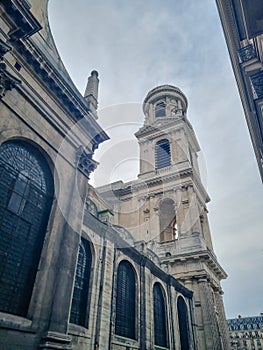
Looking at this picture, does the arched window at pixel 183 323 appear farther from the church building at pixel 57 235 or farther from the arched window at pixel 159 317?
the arched window at pixel 159 317

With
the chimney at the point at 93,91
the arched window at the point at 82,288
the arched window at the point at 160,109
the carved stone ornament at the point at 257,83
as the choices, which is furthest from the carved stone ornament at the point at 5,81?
the arched window at the point at 160,109

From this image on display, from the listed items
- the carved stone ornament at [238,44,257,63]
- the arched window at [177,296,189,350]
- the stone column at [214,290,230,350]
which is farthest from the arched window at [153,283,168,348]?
the carved stone ornament at [238,44,257,63]

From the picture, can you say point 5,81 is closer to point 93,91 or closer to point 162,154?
point 93,91

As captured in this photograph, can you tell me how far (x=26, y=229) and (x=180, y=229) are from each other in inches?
872

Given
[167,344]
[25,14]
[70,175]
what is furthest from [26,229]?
[167,344]

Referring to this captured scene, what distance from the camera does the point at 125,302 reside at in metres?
14.7

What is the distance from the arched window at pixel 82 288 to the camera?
11.3 metres

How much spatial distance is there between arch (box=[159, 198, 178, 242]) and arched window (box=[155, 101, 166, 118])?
613 inches

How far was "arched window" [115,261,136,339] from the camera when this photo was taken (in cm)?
1384

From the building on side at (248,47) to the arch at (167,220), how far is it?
65.0 feet

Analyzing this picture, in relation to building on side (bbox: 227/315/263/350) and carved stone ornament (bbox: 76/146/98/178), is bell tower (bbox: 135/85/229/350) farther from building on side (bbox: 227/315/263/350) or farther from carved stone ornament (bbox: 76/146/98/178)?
building on side (bbox: 227/315/263/350)

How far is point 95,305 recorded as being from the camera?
465 inches

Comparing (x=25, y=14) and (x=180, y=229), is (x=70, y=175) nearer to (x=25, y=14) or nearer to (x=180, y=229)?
(x=25, y=14)

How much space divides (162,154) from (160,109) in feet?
32.5
